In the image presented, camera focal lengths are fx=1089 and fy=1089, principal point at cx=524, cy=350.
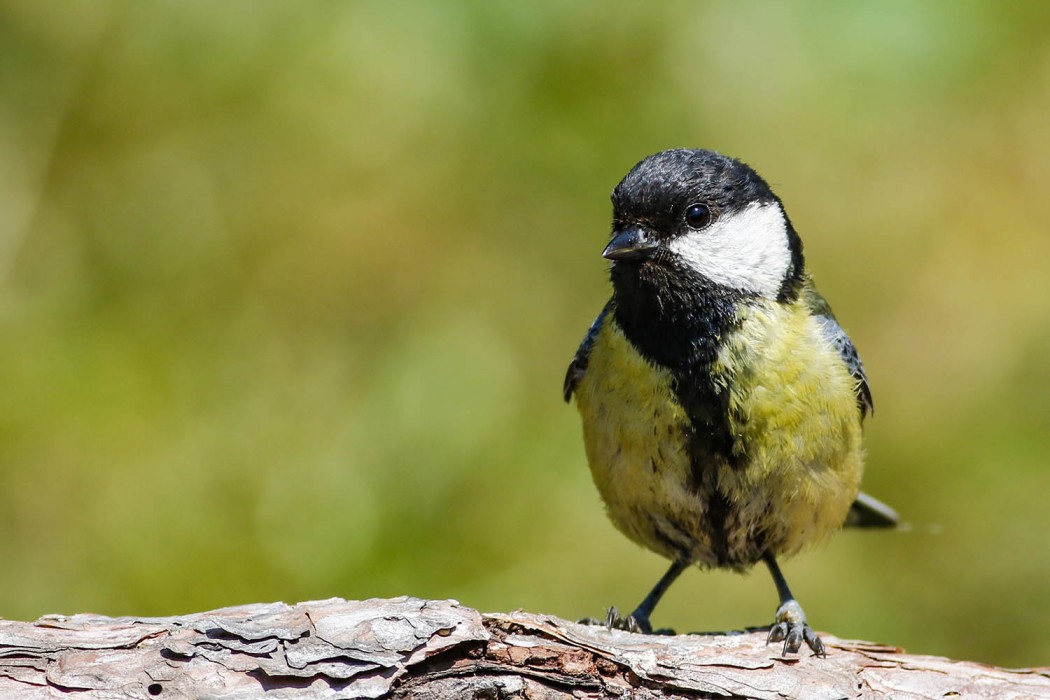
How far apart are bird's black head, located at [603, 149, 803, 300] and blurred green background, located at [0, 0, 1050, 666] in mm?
1484

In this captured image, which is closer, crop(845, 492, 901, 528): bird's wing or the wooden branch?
the wooden branch

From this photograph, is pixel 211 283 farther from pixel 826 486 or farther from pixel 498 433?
pixel 826 486

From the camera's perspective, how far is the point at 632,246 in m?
2.79

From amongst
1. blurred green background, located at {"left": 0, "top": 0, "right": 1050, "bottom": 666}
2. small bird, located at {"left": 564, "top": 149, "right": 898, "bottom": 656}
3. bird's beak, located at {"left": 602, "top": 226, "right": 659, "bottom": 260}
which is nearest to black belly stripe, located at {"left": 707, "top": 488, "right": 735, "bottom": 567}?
small bird, located at {"left": 564, "top": 149, "right": 898, "bottom": 656}

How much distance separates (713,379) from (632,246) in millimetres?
401

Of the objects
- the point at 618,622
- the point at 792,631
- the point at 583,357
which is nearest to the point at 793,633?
the point at 792,631

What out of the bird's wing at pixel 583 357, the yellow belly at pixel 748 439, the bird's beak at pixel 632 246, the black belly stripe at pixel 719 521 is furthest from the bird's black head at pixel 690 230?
the black belly stripe at pixel 719 521

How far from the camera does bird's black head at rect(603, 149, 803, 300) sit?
111 inches

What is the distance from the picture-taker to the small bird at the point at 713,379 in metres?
2.81

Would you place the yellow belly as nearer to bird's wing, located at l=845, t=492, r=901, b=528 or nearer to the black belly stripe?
the black belly stripe

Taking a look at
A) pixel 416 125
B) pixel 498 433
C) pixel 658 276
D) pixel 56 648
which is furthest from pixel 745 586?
pixel 56 648

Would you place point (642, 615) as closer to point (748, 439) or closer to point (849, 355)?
point (748, 439)

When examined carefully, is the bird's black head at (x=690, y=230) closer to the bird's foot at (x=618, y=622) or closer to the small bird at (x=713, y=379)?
the small bird at (x=713, y=379)

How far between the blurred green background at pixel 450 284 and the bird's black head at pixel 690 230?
58.4 inches
